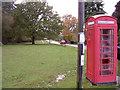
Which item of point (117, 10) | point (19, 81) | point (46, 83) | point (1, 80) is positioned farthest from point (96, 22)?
point (117, 10)

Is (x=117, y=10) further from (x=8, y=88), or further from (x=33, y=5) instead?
(x=33, y=5)

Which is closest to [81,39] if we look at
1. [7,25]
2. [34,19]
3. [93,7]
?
[7,25]

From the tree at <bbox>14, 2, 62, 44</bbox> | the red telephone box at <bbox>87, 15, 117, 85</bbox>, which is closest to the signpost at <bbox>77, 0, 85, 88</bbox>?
the red telephone box at <bbox>87, 15, 117, 85</bbox>

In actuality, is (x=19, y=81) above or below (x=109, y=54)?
below

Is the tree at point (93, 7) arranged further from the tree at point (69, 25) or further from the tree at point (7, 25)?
the tree at point (7, 25)

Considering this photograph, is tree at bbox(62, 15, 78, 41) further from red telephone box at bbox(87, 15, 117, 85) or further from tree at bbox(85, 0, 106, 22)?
red telephone box at bbox(87, 15, 117, 85)

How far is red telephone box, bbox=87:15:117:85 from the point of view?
4395mm

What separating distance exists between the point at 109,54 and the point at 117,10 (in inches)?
647

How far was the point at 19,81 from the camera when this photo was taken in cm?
518

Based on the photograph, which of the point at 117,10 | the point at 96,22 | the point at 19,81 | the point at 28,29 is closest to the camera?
the point at 96,22

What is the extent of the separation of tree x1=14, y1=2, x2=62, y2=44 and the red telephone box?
2864 centimetres

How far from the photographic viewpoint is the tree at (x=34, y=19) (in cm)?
3216

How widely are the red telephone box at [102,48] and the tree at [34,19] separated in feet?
94.0

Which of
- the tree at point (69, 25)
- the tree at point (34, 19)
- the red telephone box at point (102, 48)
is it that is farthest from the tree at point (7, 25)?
the red telephone box at point (102, 48)
